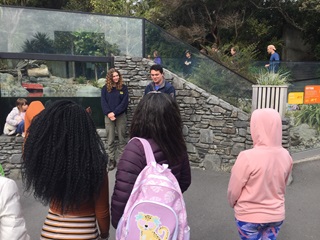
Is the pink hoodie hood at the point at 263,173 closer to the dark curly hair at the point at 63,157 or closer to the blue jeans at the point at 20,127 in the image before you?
the dark curly hair at the point at 63,157

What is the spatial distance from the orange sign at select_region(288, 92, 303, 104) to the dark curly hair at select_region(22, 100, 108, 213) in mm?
6323

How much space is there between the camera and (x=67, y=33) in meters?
6.98

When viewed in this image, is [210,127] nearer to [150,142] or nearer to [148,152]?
[150,142]

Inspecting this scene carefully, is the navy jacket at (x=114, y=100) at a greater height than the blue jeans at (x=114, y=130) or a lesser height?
greater

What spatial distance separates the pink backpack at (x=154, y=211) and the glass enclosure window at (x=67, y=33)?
5666mm

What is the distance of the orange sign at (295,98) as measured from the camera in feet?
24.2

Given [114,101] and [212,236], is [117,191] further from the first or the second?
A: [114,101]

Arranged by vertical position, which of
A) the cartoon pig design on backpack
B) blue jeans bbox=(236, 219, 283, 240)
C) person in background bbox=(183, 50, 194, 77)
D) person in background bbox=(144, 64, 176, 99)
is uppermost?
person in background bbox=(183, 50, 194, 77)

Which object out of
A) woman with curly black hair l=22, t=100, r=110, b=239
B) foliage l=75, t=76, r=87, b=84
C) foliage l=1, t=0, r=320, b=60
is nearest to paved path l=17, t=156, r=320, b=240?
foliage l=75, t=76, r=87, b=84

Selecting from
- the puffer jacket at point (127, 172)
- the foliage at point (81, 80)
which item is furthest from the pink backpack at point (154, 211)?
the foliage at point (81, 80)

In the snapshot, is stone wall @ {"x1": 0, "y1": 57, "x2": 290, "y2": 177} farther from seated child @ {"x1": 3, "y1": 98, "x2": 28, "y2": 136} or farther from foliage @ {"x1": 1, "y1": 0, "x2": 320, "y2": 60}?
foliage @ {"x1": 1, "y1": 0, "x2": 320, "y2": 60}

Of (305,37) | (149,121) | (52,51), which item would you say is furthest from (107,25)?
(305,37)

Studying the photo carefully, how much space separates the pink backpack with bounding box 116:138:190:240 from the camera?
1867 millimetres

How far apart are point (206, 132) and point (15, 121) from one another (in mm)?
3825
